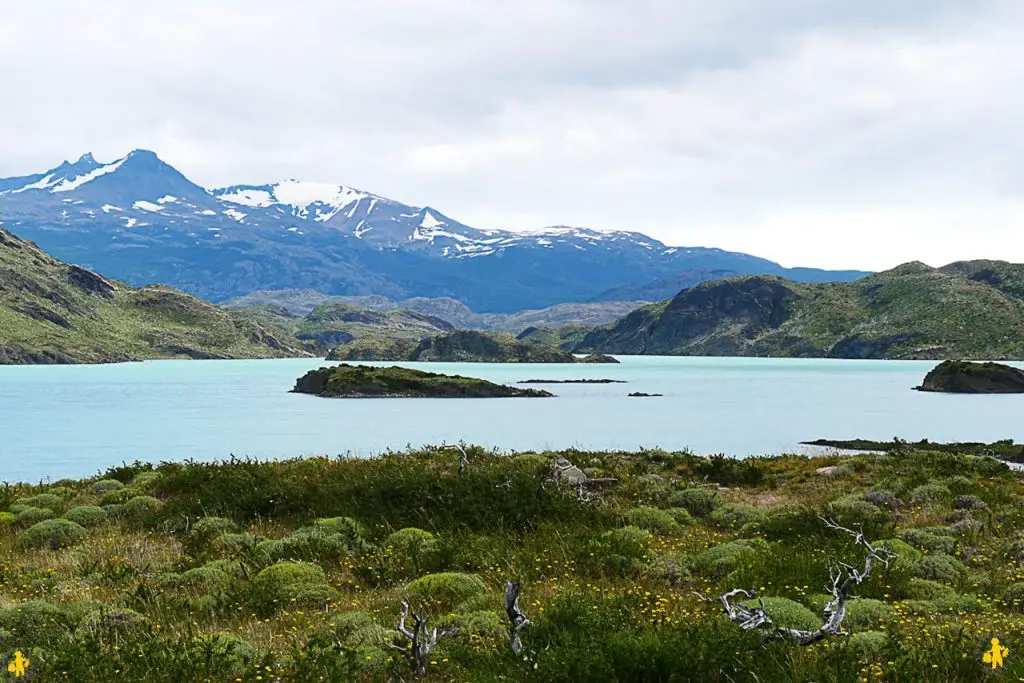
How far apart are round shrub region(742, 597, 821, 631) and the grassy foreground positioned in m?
0.05

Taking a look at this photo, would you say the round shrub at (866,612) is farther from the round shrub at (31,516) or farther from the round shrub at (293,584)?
the round shrub at (31,516)

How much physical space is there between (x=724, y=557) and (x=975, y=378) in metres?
142

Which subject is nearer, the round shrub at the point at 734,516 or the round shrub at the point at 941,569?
the round shrub at the point at 941,569

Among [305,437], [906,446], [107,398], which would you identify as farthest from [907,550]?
[107,398]

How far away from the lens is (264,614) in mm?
12656

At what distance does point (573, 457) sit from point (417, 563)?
58.4 feet

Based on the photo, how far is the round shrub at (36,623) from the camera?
1071 centimetres

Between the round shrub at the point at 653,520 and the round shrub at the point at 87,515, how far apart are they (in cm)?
1372

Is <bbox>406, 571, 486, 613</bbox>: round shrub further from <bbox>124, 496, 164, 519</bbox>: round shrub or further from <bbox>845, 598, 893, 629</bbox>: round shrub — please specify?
<bbox>124, 496, 164, 519</bbox>: round shrub

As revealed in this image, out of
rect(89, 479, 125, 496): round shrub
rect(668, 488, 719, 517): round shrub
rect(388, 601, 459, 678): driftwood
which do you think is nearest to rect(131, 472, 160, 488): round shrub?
rect(89, 479, 125, 496): round shrub

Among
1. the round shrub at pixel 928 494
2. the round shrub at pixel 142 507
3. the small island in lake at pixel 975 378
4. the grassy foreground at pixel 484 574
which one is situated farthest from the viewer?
the small island in lake at pixel 975 378

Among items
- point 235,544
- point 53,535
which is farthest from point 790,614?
point 53,535

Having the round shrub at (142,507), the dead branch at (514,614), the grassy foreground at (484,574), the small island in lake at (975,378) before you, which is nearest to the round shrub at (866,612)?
the grassy foreground at (484,574)

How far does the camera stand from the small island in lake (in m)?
130
